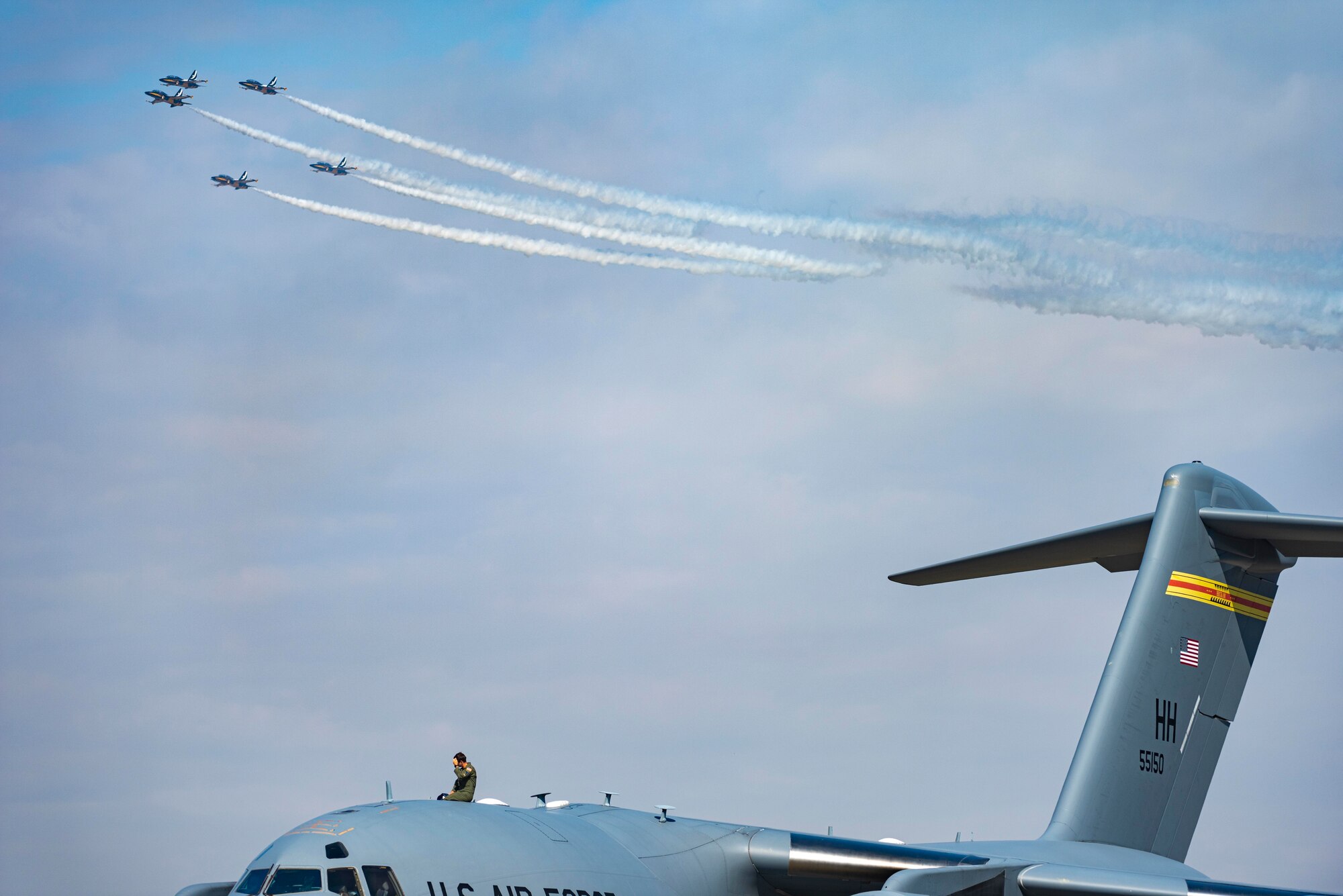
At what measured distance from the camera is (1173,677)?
1512 cm

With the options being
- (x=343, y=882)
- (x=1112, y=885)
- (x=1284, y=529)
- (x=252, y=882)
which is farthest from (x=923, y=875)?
(x=1284, y=529)

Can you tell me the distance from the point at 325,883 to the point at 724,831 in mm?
4105

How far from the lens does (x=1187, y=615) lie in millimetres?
15344

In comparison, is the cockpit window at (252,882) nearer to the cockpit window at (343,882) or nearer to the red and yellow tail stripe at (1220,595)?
the cockpit window at (343,882)

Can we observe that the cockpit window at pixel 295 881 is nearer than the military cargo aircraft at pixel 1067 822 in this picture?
Yes

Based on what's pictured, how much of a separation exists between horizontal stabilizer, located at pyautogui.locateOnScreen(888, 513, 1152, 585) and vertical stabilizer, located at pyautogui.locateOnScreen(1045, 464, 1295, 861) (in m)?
0.46

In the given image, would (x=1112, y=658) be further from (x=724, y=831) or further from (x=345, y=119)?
(x=345, y=119)

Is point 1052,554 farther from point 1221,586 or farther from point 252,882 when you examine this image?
point 252,882

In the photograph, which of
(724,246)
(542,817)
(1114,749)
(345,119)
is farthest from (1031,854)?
(345,119)

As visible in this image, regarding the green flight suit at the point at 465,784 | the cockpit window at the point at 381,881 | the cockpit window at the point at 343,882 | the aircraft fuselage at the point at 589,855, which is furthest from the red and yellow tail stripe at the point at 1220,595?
the cockpit window at the point at 343,882

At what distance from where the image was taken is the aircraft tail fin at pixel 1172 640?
1452 centimetres

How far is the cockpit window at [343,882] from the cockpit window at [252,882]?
42cm

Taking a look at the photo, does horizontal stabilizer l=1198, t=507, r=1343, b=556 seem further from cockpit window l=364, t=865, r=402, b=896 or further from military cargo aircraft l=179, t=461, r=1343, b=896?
cockpit window l=364, t=865, r=402, b=896

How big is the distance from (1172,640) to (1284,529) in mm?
1679
